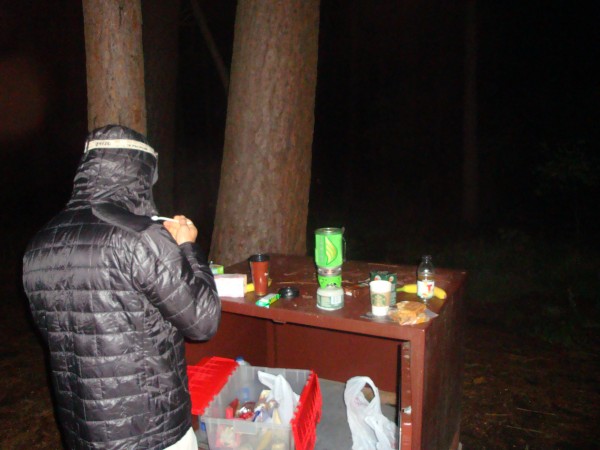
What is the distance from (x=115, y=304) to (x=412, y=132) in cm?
1783

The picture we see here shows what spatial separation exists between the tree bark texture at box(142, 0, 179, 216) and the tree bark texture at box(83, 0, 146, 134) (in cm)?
338

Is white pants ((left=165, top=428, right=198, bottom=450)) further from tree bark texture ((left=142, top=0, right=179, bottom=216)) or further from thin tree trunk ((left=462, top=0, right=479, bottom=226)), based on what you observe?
thin tree trunk ((left=462, top=0, right=479, bottom=226))

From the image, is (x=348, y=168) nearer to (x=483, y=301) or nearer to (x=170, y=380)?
(x=483, y=301)

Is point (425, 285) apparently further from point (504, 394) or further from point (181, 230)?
point (504, 394)

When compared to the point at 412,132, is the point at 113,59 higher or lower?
lower

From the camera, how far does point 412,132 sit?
17984mm

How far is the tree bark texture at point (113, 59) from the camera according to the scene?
3.24 meters

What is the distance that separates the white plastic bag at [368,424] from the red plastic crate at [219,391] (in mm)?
222

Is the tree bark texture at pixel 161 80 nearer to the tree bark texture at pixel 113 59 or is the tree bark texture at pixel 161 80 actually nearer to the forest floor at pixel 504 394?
the forest floor at pixel 504 394

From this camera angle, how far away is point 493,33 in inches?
559

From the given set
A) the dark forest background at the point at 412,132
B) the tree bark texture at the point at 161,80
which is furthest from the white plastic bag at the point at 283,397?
the tree bark texture at the point at 161,80

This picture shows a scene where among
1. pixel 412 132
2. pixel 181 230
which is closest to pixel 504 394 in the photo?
pixel 181 230

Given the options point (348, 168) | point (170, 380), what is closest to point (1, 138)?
point (348, 168)

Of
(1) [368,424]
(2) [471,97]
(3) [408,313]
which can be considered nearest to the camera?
(3) [408,313]
